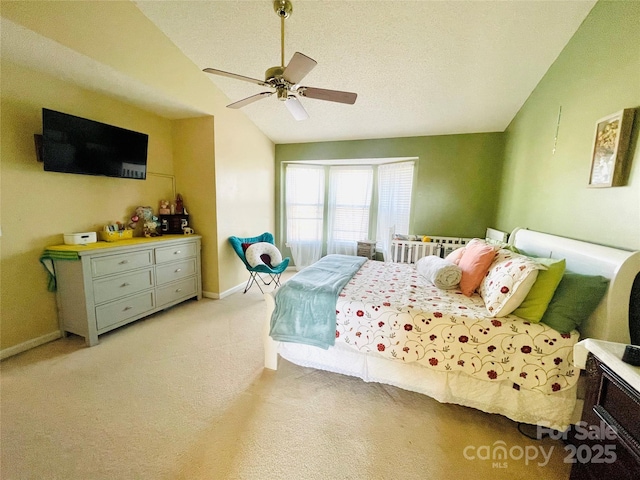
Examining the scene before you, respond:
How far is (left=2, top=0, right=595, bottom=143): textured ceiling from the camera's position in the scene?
1929 mm

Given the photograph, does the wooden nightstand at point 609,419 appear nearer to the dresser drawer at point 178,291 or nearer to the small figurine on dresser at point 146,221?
the dresser drawer at point 178,291

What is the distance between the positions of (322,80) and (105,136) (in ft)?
7.61

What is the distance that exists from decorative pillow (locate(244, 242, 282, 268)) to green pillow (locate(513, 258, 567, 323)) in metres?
2.86

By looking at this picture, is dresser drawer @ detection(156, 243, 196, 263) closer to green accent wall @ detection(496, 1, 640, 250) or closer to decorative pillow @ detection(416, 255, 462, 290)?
decorative pillow @ detection(416, 255, 462, 290)

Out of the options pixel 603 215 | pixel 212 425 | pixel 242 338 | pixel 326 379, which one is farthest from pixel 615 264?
pixel 242 338

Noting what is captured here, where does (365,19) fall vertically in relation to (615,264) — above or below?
above

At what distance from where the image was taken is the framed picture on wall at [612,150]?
134cm

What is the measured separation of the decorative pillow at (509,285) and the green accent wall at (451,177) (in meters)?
2.27

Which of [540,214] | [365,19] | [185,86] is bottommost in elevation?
[540,214]

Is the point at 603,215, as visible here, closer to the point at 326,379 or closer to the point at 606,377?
the point at 606,377

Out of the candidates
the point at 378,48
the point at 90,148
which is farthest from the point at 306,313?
the point at 90,148

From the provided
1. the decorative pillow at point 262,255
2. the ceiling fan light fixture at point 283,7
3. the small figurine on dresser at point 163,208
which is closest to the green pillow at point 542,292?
the ceiling fan light fixture at point 283,7

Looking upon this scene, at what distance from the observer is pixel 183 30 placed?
2.38 m

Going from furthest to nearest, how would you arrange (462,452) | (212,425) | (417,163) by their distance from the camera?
1. (417,163)
2. (212,425)
3. (462,452)
